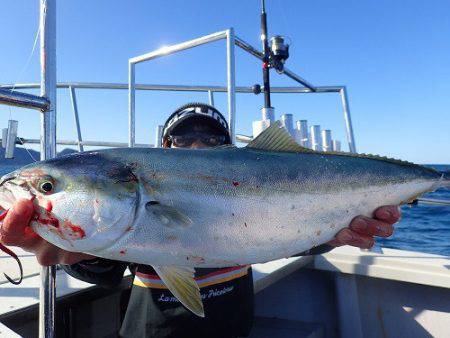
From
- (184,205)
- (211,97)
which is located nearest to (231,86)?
(211,97)

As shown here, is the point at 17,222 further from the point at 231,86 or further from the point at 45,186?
the point at 231,86

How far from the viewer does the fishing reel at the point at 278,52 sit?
15.6 ft

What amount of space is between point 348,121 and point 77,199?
15.4 ft

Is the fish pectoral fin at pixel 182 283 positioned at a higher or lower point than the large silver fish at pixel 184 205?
lower

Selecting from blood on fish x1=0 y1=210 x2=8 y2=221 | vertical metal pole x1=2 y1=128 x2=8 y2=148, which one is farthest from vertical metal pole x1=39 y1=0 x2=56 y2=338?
vertical metal pole x1=2 y1=128 x2=8 y2=148

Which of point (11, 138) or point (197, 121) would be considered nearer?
point (197, 121)

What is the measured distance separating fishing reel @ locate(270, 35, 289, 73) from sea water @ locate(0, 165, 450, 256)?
544cm

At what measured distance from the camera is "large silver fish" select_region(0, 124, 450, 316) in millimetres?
1716

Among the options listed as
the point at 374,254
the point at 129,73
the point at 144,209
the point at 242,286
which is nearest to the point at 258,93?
the point at 129,73

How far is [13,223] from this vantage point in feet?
5.47

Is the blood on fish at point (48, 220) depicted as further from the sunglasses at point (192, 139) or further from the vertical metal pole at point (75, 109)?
the vertical metal pole at point (75, 109)

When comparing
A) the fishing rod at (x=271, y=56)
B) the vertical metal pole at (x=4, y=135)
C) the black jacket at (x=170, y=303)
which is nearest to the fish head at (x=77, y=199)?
the black jacket at (x=170, y=303)

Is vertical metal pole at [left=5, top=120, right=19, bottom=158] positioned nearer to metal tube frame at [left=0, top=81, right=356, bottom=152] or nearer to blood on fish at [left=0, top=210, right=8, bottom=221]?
metal tube frame at [left=0, top=81, right=356, bottom=152]

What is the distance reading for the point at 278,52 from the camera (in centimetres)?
478
